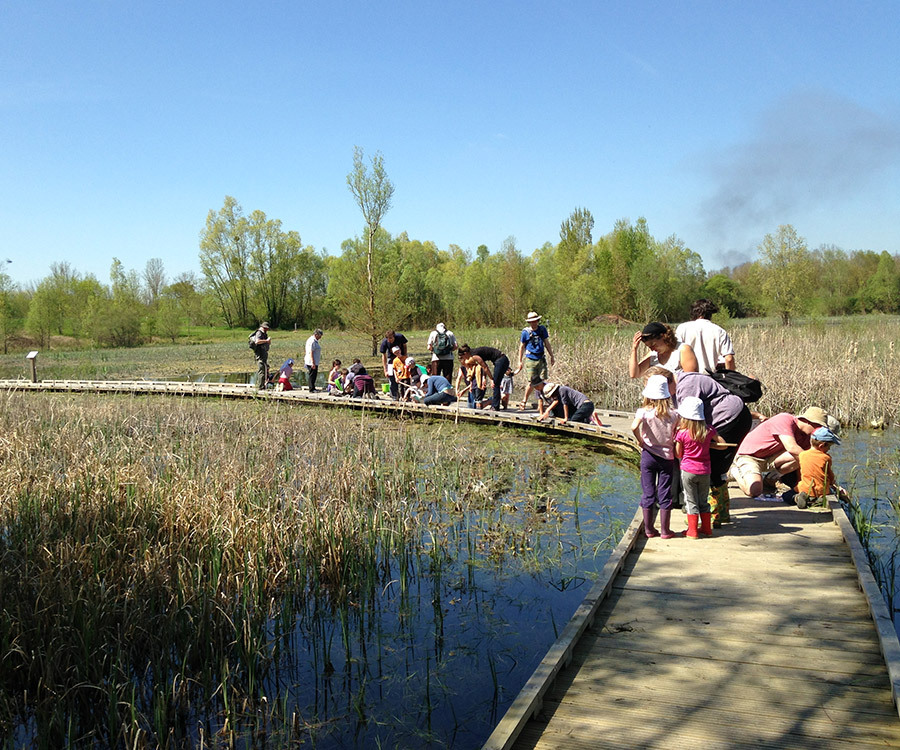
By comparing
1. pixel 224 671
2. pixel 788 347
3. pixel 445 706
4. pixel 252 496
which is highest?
pixel 788 347

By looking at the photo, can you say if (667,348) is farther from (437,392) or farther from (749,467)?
(437,392)

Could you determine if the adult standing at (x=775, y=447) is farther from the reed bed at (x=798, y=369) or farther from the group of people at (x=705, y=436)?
the reed bed at (x=798, y=369)

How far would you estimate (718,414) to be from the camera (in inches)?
225

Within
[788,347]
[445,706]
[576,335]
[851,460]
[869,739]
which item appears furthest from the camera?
[576,335]

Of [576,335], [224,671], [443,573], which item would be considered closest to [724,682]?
[224,671]

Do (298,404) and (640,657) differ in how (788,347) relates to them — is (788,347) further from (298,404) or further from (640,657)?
(640,657)

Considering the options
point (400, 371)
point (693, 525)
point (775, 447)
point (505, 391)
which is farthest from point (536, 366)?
point (693, 525)

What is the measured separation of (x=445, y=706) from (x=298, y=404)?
11050 millimetres

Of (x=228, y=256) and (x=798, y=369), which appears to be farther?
(x=228, y=256)

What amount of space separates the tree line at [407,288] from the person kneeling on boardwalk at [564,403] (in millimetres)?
12718

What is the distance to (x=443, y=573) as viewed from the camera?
5855 millimetres

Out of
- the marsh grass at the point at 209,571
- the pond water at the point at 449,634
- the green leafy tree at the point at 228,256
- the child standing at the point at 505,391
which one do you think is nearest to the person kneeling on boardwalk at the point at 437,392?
the child standing at the point at 505,391

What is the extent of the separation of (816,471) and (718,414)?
1.34 m

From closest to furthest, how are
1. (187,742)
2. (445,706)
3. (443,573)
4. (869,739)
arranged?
(869,739) → (187,742) → (445,706) → (443,573)
